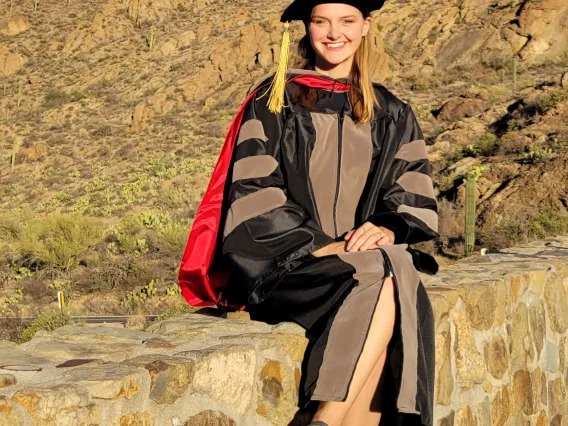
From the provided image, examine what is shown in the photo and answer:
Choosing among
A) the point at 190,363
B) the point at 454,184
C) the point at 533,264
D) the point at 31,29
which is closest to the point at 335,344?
the point at 190,363

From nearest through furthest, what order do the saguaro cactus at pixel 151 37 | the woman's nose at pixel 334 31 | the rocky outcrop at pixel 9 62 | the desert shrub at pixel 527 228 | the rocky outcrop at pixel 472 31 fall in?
the woman's nose at pixel 334 31 → the desert shrub at pixel 527 228 → the rocky outcrop at pixel 472 31 → the saguaro cactus at pixel 151 37 → the rocky outcrop at pixel 9 62

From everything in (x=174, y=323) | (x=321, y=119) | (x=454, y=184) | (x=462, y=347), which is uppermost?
(x=321, y=119)

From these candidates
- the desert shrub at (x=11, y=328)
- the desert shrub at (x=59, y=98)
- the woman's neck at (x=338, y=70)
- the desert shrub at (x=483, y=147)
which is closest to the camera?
the woman's neck at (x=338, y=70)

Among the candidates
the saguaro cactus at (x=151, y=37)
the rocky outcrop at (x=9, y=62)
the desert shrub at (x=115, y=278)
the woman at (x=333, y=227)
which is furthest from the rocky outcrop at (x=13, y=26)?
the woman at (x=333, y=227)

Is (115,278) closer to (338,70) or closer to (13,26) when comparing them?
(338,70)

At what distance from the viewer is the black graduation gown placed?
2.96 meters

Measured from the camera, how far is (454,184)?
1700 centimetres

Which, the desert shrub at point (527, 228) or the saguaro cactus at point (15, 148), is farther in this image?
the saguaro cactus at point (15, 148)

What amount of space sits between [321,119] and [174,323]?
3.61 feet

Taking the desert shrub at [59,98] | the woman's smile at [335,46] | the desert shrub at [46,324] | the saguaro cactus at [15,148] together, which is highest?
the woman's smile at [335,46]

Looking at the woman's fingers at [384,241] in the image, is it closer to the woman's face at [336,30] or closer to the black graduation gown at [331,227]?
the black graduation gown at [331,227]

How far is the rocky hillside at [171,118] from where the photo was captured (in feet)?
44.0

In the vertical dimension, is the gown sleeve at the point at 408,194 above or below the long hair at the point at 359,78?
below

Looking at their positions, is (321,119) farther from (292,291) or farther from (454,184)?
(454,184)
